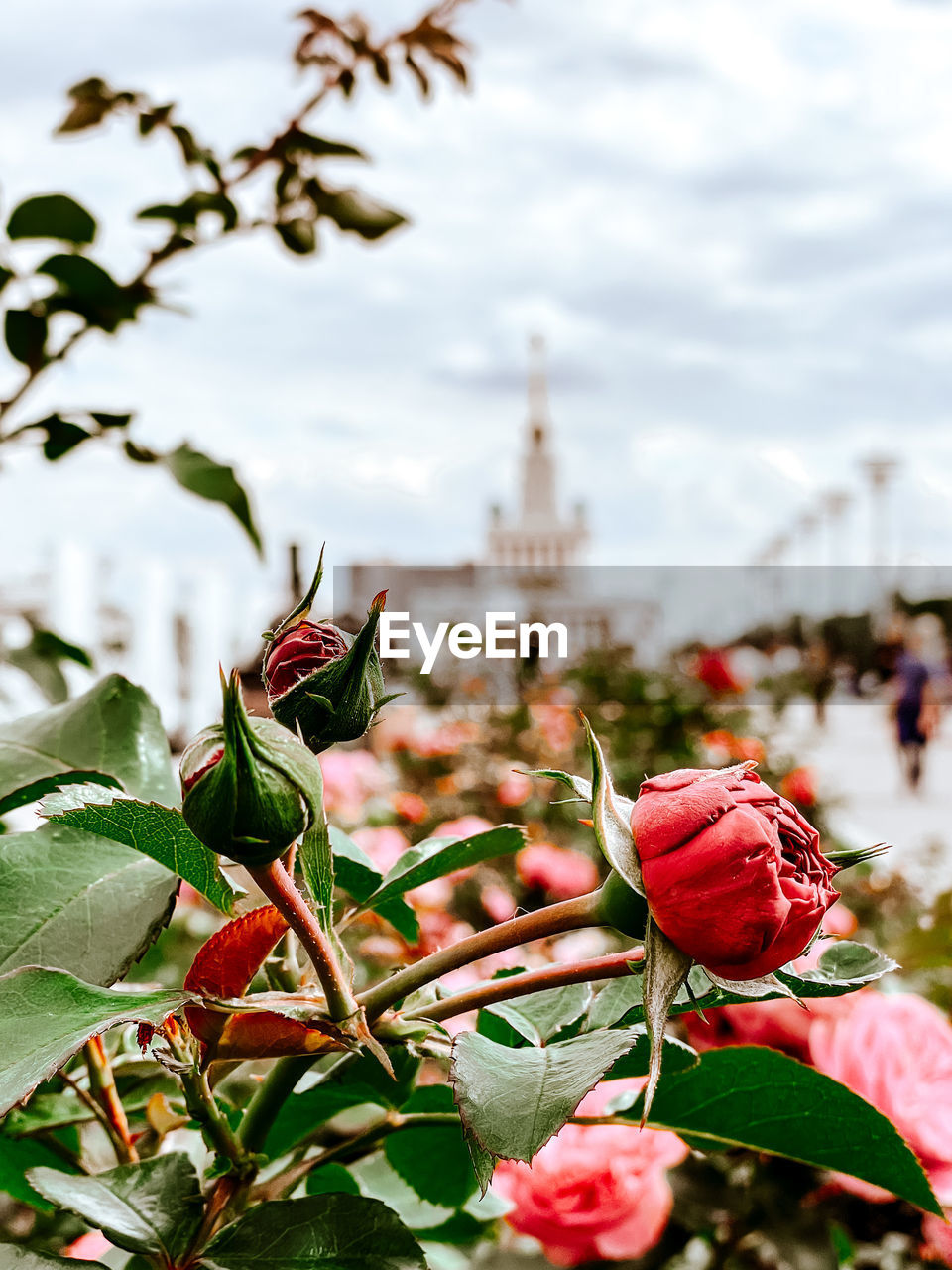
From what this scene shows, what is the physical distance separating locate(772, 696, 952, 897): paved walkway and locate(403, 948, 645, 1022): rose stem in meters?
1.56

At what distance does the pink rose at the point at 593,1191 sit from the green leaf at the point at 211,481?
0.32 meters

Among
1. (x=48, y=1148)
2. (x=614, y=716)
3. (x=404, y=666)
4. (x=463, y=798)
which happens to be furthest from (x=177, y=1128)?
(x=404, y=666)

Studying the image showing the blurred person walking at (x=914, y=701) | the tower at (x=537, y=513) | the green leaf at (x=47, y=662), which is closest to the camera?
the green leaf at (x=47, y=662)

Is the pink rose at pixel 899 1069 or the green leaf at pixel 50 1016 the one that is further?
the pink rose at pixel 899 1069

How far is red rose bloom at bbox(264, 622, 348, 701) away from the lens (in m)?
0.20

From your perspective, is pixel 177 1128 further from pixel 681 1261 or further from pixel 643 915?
pixel 681 1261

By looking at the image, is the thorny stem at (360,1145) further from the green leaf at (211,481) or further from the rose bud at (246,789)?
the green leaf at (211,481)

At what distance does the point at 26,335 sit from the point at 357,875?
46cm

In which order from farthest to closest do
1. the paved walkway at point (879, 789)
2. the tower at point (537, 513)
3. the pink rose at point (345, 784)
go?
the tower at point (537, 513), the paved walkway at point (879, 789), the pink rose at point (345, 784)

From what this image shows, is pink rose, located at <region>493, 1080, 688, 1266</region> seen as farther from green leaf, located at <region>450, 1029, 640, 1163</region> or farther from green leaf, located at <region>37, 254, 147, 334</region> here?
green leaf, located at <region>37, 254, 147, 334</region>

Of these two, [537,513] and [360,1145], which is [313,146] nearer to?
[360,1145]

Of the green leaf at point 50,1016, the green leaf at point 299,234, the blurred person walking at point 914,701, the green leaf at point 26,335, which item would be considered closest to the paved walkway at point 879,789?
the blurred person walking at point 914,701

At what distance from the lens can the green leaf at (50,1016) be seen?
0.16m

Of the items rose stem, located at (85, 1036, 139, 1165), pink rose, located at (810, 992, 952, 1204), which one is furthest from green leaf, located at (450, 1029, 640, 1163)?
pink rose, located at (810, 992, 952, 1204)
